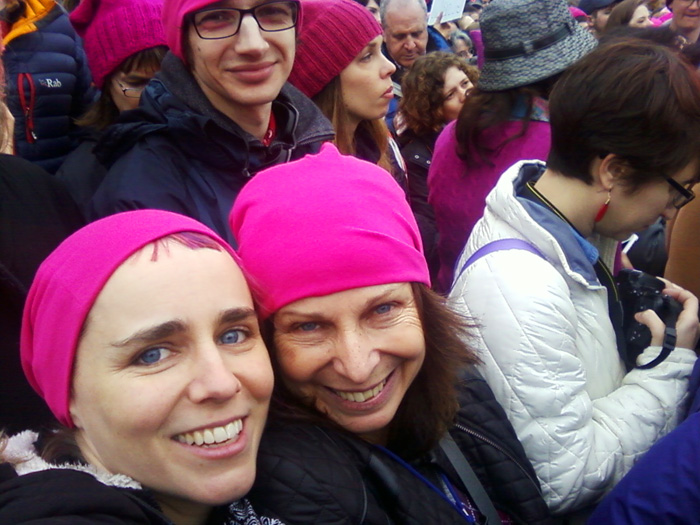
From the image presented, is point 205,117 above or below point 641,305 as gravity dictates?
above

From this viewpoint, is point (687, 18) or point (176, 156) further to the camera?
point (687, 18)

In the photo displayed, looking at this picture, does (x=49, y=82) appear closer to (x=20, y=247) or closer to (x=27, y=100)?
(x=27, y=100)

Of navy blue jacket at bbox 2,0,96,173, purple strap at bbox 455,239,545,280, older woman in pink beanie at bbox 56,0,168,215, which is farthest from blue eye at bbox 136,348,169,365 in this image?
navy blue jacket at bbox 2,0,96,173

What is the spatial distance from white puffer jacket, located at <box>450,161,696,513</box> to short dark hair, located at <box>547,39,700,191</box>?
0.26 meters

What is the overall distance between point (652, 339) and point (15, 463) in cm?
170

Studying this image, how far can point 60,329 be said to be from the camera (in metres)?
1.19

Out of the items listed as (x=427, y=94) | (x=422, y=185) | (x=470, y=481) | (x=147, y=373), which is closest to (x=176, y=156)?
(x=147, y=373)

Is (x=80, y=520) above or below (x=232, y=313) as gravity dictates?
below

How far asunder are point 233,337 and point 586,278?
1.08 meters

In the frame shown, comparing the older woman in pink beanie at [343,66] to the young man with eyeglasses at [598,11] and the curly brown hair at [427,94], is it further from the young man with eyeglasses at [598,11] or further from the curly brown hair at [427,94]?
the young man with eyeglasses at [598,11]

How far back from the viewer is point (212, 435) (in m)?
1.18

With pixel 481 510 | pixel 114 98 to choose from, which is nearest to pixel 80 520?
pixel 481 510

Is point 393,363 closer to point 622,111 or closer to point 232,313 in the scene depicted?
point 232,313

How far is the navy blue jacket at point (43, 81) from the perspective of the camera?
304cm
